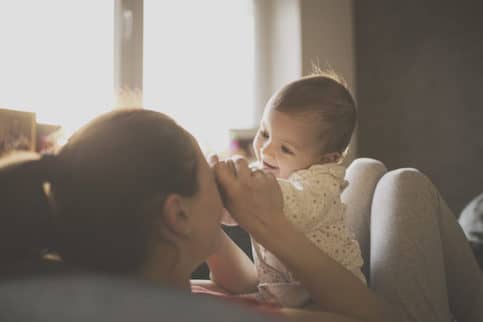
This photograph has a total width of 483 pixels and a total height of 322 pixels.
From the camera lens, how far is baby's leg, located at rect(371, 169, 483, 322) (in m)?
1.06

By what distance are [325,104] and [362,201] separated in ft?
1.37

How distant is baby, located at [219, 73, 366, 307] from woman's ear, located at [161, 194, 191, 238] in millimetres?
278

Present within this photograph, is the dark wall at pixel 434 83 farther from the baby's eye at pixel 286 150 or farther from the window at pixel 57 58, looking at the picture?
the baby's eye at pixel 286 150

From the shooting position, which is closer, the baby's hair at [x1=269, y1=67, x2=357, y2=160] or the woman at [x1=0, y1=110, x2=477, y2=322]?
the woman at [x1=0, y1=110, x2=477, y2=322]

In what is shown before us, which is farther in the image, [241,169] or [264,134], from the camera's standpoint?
[264,134]

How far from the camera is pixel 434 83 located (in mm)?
3178

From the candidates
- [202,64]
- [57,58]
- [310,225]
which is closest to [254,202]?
[310,225]

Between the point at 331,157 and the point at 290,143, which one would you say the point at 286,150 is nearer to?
the point at 290,143

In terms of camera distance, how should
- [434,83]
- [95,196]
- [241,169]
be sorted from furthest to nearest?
[434,83]
[241,169]
[95,196]

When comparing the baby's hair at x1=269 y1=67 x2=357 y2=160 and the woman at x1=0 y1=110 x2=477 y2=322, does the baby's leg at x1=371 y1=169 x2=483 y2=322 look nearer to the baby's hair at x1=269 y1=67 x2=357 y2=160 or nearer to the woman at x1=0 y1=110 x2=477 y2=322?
the baby's hair at x1=269 y1=67 x2=357 y2=160

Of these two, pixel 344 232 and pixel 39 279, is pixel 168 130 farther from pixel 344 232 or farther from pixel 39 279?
pixel 344 232

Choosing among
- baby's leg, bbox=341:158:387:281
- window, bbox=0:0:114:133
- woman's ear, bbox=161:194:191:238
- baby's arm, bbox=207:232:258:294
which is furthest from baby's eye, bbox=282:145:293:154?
window, bbox=0:0:114:133

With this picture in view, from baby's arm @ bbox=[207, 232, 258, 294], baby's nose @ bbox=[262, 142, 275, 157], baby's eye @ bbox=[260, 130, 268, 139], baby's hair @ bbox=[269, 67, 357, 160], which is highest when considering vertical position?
baby's hair @ bbox=[269, 67, 357, 160]

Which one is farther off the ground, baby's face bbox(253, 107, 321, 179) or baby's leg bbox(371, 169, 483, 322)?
baby's face bbox(253, 107, 321, 179)
